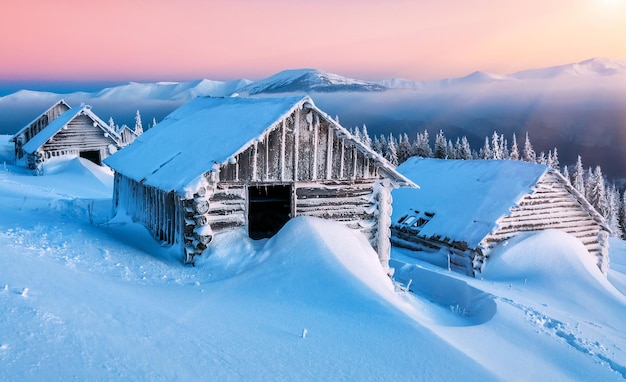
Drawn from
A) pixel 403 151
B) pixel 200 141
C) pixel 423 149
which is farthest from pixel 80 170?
pixel 403 151

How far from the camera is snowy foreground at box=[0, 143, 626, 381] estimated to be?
6.74m

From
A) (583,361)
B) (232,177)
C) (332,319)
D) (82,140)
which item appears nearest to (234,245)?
(232,177)

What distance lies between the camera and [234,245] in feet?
43.2

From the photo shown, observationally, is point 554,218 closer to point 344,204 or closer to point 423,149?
point 344,204

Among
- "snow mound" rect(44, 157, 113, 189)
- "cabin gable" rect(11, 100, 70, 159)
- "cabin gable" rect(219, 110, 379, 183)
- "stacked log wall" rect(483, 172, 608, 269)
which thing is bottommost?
"stacked log wall" rect(483, 172, 608, 269)

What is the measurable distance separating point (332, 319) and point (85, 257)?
671 cm

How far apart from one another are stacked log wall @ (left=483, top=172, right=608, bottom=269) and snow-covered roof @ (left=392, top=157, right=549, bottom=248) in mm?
471

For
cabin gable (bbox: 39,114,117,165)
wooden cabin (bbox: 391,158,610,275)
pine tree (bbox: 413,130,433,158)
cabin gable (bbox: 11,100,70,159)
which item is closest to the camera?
wooden cabin (bbox: 391,158,610,275)

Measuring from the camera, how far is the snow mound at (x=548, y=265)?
18703 millimetres

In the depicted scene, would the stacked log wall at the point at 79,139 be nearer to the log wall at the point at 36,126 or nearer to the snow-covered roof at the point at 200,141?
the log wall at the point at 36,126

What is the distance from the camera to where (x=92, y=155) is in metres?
43.2

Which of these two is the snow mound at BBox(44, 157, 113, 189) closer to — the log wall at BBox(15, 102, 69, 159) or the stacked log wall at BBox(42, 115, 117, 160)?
the stacked log wall at BBox(42, 115, 117, 160)

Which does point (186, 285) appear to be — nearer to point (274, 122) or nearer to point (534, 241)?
point (274, 122)

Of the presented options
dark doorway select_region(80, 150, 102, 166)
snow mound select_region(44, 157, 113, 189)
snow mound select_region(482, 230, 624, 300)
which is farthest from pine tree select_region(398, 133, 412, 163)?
snow mound select_region(482, 230, 624, 300)
